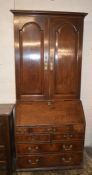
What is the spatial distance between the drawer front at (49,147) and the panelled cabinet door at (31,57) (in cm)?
62

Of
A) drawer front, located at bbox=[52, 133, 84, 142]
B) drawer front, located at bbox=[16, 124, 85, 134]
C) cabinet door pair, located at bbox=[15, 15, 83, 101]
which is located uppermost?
cabinet door pair, located at bbox=[15, 15, 83, 101]

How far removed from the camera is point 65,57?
238cm

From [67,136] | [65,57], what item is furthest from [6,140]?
[65,57]

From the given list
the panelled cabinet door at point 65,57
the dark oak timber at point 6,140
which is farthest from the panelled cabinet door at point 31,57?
the dark oak timber at point 6,140

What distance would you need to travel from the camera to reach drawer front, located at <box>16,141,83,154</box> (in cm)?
221

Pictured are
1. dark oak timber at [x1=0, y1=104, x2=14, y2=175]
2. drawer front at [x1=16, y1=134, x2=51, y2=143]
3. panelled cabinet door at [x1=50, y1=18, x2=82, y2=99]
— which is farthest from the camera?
panelled cabinet door at [x1=50, y1=18, x2=82, y2=99]

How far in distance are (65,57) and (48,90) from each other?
50 cm

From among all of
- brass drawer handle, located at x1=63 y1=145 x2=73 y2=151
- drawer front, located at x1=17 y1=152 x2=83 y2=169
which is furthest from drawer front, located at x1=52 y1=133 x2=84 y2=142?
drawer front, located at x1=17 y1=152 x2=83 y2=169

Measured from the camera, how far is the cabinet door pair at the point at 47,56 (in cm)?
227

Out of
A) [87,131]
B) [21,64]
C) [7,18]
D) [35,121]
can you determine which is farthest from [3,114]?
[87,131]

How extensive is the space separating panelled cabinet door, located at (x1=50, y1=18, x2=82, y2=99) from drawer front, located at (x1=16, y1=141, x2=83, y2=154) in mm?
629

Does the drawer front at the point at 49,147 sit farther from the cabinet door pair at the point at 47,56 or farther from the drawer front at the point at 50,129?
the cabinet door pair at the point at 47,56

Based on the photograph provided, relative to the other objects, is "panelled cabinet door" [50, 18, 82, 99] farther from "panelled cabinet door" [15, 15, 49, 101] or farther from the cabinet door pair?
"panelled cabinet door" [15, 15, 49, 101]

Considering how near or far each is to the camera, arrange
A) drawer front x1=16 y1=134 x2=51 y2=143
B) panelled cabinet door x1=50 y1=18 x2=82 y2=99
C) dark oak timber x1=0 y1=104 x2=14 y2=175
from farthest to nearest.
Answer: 1. panelled cabinet door x1=50 y1=18 x2=82 y2=99
2. drawer front x1=16 y1=134 x2=51 y2=143
3. dark oak timber x1=0 y1=104 x2=14 y2=175
